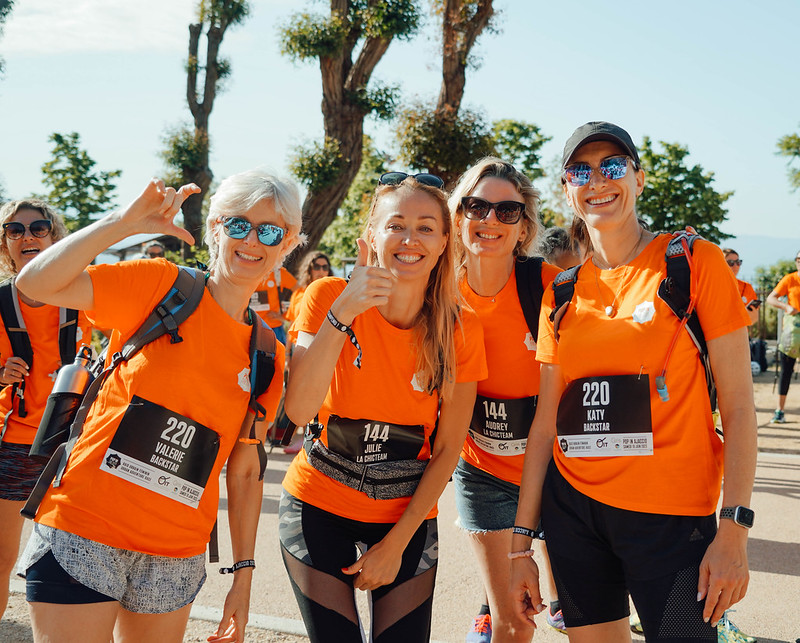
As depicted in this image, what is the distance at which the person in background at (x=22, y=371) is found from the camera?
3.32 metres

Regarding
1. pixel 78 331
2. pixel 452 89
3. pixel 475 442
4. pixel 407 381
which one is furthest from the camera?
pixel 452 89

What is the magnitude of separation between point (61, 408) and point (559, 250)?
3586 mm

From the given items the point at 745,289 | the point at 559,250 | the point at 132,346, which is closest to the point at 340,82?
the point at 745,289

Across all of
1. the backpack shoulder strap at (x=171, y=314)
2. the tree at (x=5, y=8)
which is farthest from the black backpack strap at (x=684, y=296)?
the tree at (x=5, y=8)

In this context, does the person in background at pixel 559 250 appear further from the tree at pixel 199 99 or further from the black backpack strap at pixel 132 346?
the tree at pixel 199 99

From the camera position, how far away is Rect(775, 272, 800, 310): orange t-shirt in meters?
10.4

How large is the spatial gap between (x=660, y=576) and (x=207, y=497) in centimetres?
146

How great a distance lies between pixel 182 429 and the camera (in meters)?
2.21

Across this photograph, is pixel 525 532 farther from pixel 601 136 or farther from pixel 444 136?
pixel 444 136

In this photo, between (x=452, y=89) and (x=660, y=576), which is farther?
(x=452, y=89)

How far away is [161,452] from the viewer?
7.09 ft

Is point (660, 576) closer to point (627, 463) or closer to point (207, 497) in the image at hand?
point (627, 463)

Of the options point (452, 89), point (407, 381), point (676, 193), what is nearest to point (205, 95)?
point (452, 89)

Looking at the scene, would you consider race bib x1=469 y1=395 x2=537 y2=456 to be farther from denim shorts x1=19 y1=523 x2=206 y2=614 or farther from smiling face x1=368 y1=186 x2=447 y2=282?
denim shorts x1=19 y1=523 x2=206 y2=614
